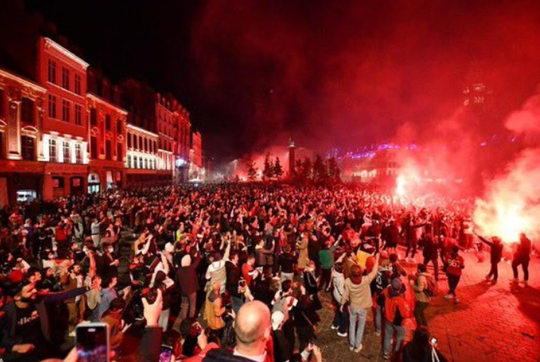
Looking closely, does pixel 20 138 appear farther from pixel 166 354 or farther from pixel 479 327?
pixel 479 327

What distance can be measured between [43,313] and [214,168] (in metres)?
142

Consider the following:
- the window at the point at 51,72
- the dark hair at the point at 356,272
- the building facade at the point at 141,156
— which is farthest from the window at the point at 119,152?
the dark hair at the point at 356,272

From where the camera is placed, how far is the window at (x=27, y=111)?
828 inches

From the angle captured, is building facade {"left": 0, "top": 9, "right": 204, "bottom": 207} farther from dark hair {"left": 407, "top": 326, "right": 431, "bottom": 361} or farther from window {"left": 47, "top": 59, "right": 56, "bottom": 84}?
dark hair {"left": 407, "top": 326, "right": 431, "bottom": 361}

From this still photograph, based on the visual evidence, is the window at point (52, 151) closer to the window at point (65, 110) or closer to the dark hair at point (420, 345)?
the window at point (65, 110)

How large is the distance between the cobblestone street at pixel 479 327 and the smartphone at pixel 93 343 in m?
4.80

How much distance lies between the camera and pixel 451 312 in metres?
7.18

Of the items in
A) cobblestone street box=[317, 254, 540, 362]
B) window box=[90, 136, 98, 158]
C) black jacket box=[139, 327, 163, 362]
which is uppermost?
window box=[90, 136, 98, 158]

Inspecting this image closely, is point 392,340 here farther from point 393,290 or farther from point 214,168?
point 214,168

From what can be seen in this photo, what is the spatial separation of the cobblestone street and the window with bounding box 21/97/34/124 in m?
24.4

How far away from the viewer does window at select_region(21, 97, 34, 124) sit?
21031mm

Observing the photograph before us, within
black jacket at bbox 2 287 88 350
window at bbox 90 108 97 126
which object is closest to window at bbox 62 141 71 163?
window at bbox 90 108 97 126

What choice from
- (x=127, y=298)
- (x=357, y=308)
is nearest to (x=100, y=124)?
(x=127, y=298)

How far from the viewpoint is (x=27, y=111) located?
2138 centimetres
